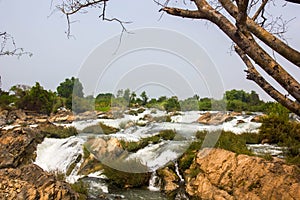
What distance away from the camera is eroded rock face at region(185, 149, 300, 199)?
4.99 m

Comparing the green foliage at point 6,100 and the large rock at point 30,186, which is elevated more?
Result: the green foliage at point 6,100

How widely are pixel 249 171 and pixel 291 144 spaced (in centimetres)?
327

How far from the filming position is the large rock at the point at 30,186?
160 inches

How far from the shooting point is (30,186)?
167 inches

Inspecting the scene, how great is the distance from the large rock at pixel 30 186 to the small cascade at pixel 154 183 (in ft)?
8.46

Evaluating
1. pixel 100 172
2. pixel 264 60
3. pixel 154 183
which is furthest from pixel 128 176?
pixel 264 60

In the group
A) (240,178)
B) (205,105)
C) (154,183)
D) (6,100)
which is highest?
(6,100)

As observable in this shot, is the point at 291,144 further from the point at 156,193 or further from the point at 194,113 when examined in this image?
the point at 194,113

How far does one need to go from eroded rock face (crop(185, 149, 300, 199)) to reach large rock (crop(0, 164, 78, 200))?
263cm

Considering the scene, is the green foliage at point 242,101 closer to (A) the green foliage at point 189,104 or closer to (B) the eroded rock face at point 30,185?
(A) the green foliage at point 189,104

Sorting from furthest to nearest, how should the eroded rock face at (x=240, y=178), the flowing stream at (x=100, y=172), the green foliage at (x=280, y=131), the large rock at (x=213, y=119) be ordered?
the large rock at (x=213, y=119) < the green foliage at (x=280, y=131) < the flowing stream at (x=100, y=172) < the eroded rock face at (x=240, y=178)

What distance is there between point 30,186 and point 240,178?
3511mm

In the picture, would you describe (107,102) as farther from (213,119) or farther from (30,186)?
(30,186)

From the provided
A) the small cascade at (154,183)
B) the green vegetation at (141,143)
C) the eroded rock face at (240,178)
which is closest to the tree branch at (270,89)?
the eroded rock face at (240,178)
